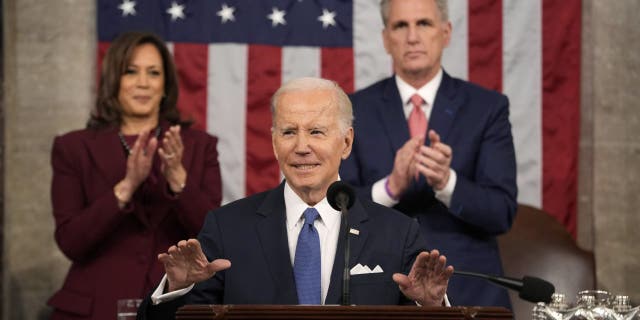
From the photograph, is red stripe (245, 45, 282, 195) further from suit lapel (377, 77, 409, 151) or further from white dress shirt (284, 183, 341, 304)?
white dress shirt (284, 183, 341, 304)

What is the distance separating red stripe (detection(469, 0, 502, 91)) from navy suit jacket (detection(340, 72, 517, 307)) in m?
1.50

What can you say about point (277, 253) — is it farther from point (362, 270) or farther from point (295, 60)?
point (295, 60)

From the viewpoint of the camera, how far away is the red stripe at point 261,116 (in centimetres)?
608

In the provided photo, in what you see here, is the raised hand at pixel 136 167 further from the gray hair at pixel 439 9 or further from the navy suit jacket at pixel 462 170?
the gray hair at pixel 439 9

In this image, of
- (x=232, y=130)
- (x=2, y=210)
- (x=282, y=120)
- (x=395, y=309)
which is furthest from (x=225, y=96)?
(x=395, y=309)

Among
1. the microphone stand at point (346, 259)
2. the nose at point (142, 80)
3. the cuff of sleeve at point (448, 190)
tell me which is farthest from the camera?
the nose at point (142, 80)

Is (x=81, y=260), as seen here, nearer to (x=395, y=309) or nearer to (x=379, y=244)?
(x=379, y=244)

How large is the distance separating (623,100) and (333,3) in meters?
1.73

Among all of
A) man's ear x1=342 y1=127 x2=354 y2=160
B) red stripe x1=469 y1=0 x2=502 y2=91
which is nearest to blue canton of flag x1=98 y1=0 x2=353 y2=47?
red stripe x1=469 y1=0 x2=502 y2=91

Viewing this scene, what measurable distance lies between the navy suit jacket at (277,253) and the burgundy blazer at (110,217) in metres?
1.05

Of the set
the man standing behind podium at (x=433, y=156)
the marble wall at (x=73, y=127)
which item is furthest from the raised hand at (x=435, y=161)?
the marble wall at (x=73, y=127)

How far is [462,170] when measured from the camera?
4.52 meters

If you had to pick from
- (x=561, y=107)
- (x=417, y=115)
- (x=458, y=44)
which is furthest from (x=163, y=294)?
(x=561, y=107)

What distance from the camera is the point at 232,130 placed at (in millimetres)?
6074
